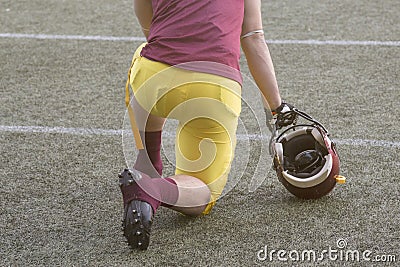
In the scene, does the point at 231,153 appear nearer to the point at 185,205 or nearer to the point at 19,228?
the point at 185,205

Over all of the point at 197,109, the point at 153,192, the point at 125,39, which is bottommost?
the point at 125,39

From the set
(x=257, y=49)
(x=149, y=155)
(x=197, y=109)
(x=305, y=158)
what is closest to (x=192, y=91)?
(x=197, y=109)

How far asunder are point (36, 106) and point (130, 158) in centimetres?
131

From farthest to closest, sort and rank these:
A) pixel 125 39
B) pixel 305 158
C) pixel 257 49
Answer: pixel 125 39, pixel 305 158, pixel 257 49

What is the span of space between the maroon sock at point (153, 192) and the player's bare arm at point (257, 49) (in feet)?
1.62

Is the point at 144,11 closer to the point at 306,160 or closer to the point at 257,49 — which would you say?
the point at 257,49

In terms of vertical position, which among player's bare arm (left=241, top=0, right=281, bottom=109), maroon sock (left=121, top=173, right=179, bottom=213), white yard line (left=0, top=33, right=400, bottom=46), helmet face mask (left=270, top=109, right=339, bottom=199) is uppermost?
player's bare arm (left=241, top=0, right=281, bottom=109)

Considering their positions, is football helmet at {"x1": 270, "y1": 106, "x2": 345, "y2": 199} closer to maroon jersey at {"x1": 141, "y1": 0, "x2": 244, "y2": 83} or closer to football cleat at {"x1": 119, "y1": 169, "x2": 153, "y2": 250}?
maroon jersey at {"x1": 141, "y1": 0, "x2": 244, "y2": 83}

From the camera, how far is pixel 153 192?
2635 millimetres

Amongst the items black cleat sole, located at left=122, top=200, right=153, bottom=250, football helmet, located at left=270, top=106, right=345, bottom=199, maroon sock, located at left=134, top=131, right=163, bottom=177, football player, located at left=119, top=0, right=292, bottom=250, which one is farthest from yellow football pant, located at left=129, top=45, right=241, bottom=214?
black cleat sole, located at left=122, top=200, right=153, bottom=250

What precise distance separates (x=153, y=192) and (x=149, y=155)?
15.1 inches

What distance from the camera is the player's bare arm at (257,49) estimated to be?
2.82 m

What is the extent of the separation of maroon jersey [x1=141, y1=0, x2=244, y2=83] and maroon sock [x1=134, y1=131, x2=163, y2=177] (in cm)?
37

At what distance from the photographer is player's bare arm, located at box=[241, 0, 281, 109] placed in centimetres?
282
